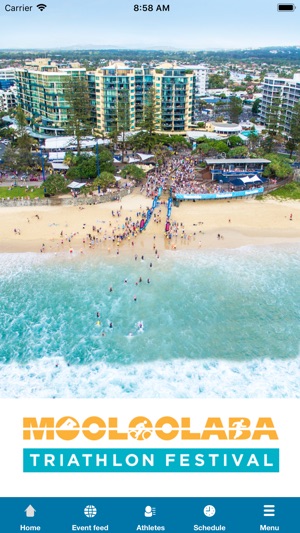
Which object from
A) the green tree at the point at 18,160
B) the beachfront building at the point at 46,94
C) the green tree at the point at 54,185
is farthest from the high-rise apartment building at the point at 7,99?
the green tree at the point at 54,185

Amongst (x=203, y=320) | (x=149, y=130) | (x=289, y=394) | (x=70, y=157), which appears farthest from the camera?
(x=149, y=130)

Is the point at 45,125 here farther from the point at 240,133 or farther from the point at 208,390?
the point at 208,390

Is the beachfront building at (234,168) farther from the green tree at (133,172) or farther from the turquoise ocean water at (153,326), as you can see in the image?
the turquoise ocean water at (153,326)

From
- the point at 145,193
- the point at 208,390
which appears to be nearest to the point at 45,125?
the point at 145,193

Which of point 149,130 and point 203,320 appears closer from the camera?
point 203,320
